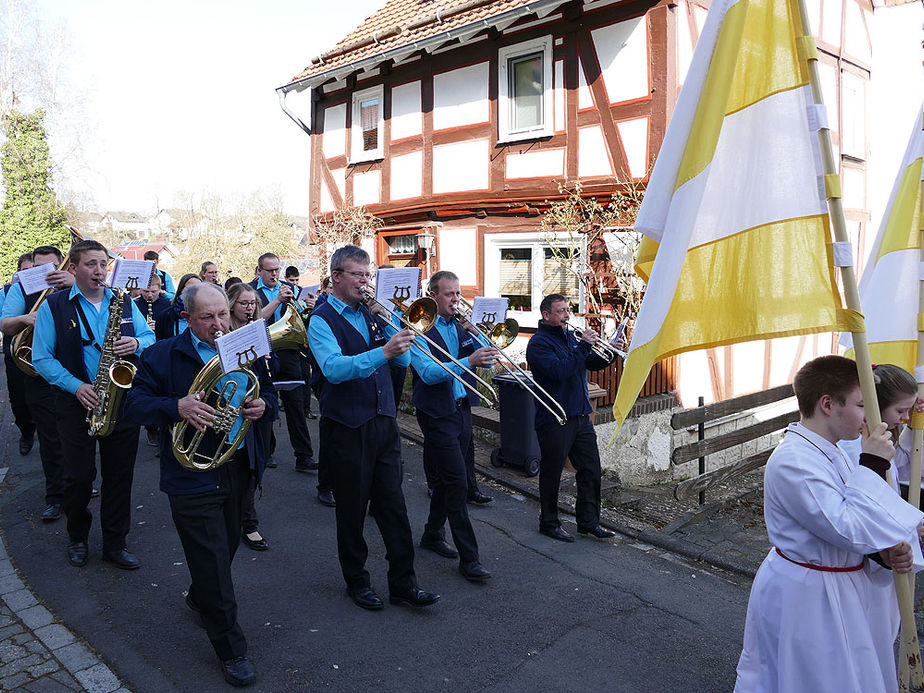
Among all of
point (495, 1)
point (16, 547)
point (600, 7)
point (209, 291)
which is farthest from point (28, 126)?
point (209, 291)

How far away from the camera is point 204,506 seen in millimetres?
3695

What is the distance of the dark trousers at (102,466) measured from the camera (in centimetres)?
500

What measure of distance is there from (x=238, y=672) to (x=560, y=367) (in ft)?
10.2

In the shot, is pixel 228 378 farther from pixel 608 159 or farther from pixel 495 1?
pixel 495 1

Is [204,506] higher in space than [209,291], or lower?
lower

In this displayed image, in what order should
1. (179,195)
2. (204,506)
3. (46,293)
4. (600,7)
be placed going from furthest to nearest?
(179,195)
(600,7)
(46,293)
(204,506)

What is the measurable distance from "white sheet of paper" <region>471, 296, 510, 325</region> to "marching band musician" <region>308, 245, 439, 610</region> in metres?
2.12

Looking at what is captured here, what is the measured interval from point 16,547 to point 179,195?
27.2 meters

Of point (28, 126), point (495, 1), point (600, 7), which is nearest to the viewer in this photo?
point (600, 7)

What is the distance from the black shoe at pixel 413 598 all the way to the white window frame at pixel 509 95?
887 centimetres

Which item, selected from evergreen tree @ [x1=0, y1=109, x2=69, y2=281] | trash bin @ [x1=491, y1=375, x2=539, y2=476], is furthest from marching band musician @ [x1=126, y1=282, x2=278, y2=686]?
evergreen tree @ [x1=0, y1=109, x2=69, y2=281]

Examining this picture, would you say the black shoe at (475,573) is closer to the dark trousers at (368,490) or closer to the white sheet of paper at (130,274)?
the dark trousers at (368,490)

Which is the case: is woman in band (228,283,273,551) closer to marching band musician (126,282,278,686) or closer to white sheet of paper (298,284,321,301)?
marching band musician (126,282,278,686)

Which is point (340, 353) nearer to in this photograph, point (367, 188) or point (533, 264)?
point (533, 264)
